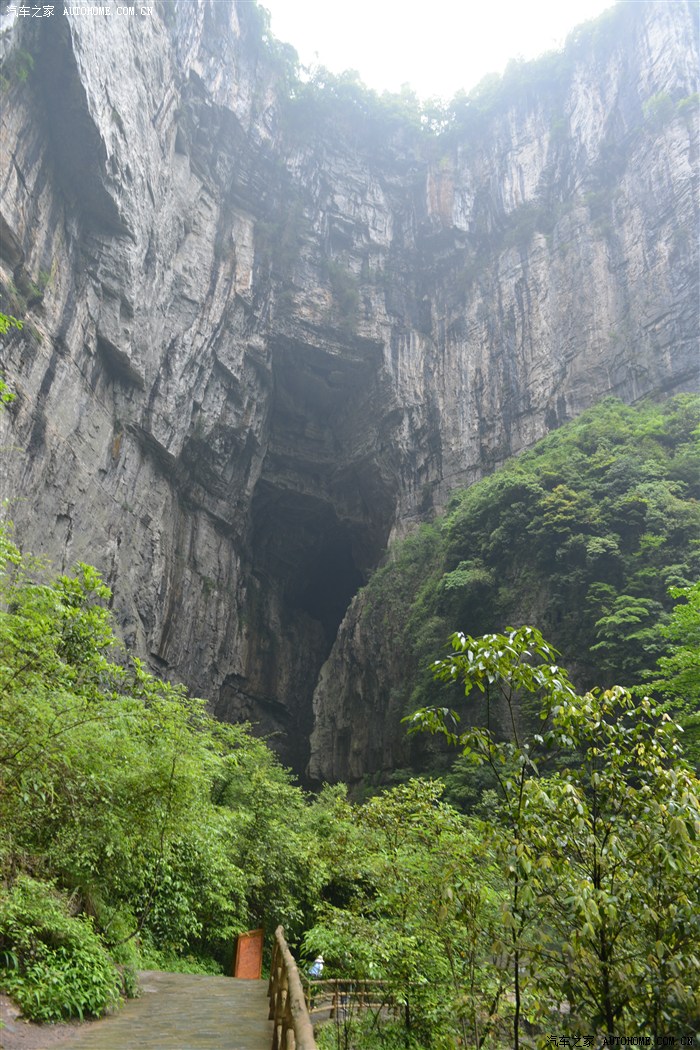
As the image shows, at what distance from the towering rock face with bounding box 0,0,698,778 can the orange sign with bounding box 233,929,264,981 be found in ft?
36.4

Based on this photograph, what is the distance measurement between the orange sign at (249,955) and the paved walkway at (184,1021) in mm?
3313

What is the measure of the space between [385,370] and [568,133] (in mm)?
16158

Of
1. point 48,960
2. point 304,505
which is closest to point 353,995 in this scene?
point 48,960

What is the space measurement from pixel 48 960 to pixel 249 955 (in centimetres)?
715

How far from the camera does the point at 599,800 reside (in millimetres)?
3154

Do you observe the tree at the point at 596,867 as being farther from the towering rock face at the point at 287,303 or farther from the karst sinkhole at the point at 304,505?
the karst sinkhole at the point at 304,505

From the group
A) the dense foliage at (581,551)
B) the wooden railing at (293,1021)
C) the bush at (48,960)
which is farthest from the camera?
the dense foliage at (581,551)

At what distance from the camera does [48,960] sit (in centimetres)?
541

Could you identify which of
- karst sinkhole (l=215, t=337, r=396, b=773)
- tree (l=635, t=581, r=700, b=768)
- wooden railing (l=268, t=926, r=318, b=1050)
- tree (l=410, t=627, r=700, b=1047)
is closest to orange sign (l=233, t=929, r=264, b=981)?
wooden railing (l=268, t=926, r=318, b=1050)

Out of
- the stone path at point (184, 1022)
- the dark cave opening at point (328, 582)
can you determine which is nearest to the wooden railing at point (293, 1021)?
the stone path at point (184, 1022)

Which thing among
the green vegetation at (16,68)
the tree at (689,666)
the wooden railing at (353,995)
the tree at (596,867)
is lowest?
the wooden railing at (353,995)

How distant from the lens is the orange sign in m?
11.0

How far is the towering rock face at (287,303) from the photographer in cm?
2047

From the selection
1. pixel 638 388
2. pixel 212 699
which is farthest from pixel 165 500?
pixel 638 388
